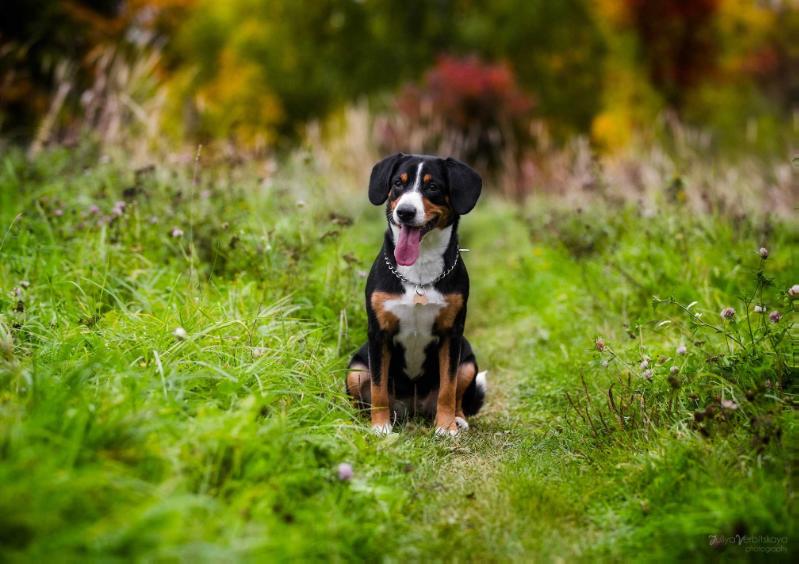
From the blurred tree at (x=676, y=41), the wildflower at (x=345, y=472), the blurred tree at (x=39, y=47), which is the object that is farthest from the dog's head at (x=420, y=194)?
the blurred tree at (x=676, y=41)

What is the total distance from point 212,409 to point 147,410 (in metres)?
0.32

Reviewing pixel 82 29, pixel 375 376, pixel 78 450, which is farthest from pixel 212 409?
pixel 82 29

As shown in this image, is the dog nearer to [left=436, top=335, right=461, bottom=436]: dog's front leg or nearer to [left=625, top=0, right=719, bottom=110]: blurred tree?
[left=436, top=335, right=461, bottom=436]: dog's front leg

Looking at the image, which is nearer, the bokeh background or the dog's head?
the dog's head

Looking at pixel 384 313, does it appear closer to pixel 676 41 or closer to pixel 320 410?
pixel 320 410

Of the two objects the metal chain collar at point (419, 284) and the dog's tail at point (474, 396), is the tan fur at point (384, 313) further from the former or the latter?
the dog's tail at point (474, 396)

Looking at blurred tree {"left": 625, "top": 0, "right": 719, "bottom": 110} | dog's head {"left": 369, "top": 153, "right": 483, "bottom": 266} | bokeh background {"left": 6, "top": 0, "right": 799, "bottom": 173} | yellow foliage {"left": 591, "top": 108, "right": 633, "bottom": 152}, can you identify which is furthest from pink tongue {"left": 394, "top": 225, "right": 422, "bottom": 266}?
blurred tree {"left": 625, "top": 0, "right": 719, "bottom": 110}

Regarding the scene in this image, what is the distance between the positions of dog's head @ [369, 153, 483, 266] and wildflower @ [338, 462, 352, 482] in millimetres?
1278

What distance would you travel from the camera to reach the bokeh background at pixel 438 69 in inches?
379

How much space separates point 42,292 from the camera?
3.97 metres

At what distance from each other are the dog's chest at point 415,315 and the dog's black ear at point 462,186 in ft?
1.56

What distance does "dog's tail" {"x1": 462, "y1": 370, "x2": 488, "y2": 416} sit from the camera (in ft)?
13.1

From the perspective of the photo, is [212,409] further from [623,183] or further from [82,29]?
[82,29]

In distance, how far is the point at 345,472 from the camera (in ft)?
8.22
